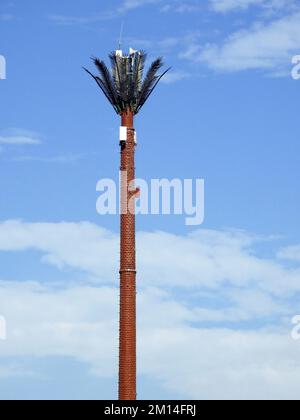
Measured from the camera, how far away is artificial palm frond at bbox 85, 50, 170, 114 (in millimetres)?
47281

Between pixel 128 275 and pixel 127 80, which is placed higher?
pixel 127 80

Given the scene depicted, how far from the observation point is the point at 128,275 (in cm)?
4578

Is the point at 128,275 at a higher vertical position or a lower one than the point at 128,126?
lower

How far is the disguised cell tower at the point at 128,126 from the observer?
1791 inches

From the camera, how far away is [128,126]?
157 ft

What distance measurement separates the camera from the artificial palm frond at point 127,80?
47.3 m

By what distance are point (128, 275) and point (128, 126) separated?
7.12 m

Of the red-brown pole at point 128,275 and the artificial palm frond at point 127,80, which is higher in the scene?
the artificial palm frond at point 127,80

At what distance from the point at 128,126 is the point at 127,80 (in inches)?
84.6

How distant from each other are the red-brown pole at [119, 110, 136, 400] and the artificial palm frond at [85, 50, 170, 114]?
581mm

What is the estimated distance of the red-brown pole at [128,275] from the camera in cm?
4481

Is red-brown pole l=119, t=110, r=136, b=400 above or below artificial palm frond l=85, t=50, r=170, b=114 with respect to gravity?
below

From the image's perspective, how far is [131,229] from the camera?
153 ft
